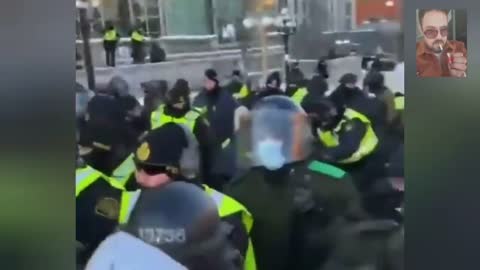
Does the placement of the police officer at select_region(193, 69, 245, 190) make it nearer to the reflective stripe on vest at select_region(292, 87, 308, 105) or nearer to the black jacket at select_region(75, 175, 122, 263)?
the reflective stripe on vest at select_region(292, 87, 308, 105)

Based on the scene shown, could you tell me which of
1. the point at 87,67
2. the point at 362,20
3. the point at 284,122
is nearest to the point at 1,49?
the point at 87,67

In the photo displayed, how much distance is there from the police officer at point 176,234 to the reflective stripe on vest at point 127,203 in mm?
11

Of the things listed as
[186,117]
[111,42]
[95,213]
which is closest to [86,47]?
[111,42]

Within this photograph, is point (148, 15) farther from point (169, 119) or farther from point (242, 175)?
point (242, 175)

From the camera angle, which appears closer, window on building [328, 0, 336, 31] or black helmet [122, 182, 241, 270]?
window on building [328, 0, 336, 31]

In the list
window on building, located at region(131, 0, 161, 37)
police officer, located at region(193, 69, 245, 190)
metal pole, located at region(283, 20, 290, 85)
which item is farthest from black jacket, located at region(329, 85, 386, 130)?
window on building, located at region(131, 0, 161, 37)

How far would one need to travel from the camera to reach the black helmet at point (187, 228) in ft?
7.07

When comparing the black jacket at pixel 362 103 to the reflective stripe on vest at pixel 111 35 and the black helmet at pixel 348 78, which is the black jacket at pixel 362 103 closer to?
the black helmet at pixel 348 78

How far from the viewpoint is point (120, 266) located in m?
2.21

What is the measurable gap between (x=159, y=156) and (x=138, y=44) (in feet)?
0.89

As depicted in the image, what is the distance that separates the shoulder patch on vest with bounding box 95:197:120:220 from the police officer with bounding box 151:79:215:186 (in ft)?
0.77

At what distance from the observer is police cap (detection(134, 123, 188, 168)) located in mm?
2150

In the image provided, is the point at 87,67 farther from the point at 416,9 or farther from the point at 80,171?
the point at 416,9

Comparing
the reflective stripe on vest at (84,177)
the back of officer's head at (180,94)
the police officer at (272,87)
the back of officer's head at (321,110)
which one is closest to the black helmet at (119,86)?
the back of officer's head at (180,94)
